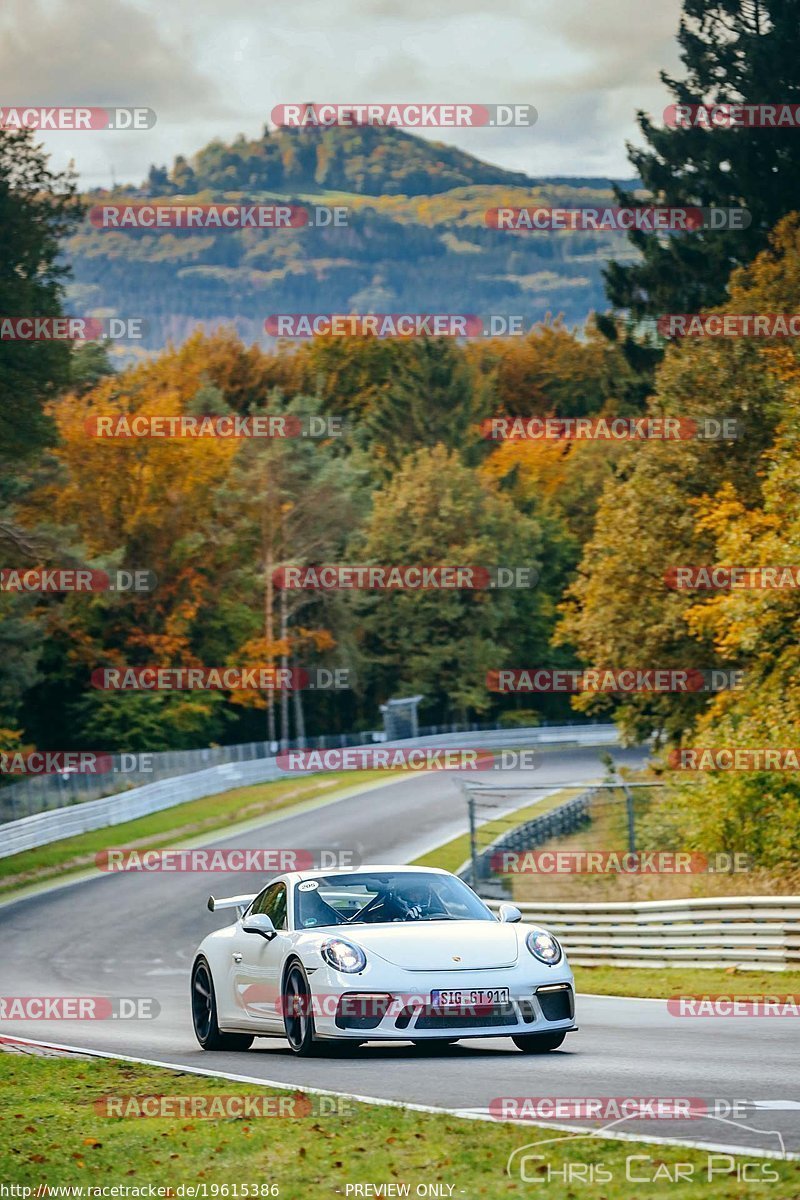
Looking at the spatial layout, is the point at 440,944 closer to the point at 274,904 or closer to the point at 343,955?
the point at 343,955

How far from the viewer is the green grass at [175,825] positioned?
40125mm

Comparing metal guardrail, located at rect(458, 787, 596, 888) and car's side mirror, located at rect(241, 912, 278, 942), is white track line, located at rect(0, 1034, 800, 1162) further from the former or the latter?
metal guardrail, located at rect(458, 787, 596, 888)

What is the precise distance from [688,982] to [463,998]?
8646mm

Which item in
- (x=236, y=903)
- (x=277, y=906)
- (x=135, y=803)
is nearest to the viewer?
(x=277, y=906)

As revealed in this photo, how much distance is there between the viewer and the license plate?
11133 mm

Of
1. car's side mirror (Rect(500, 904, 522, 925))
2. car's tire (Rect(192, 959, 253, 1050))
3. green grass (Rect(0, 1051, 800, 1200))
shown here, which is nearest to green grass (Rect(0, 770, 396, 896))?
car's tire (Rect(192, 959, 253, 1050))

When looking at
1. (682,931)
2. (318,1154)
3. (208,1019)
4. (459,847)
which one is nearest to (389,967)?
(208,1019)

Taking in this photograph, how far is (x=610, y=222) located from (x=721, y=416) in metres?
15.3

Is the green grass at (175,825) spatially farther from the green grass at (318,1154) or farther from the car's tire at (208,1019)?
the green grass at (318,1154)

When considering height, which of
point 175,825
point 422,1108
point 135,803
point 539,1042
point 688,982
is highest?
point 422,1108

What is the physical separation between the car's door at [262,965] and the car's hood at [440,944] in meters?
0.72

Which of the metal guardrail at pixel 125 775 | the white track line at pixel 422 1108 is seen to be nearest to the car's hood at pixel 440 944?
the white track line at pixel 422 1108

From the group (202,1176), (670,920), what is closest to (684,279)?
(670,920)

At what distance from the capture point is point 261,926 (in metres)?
12.4
